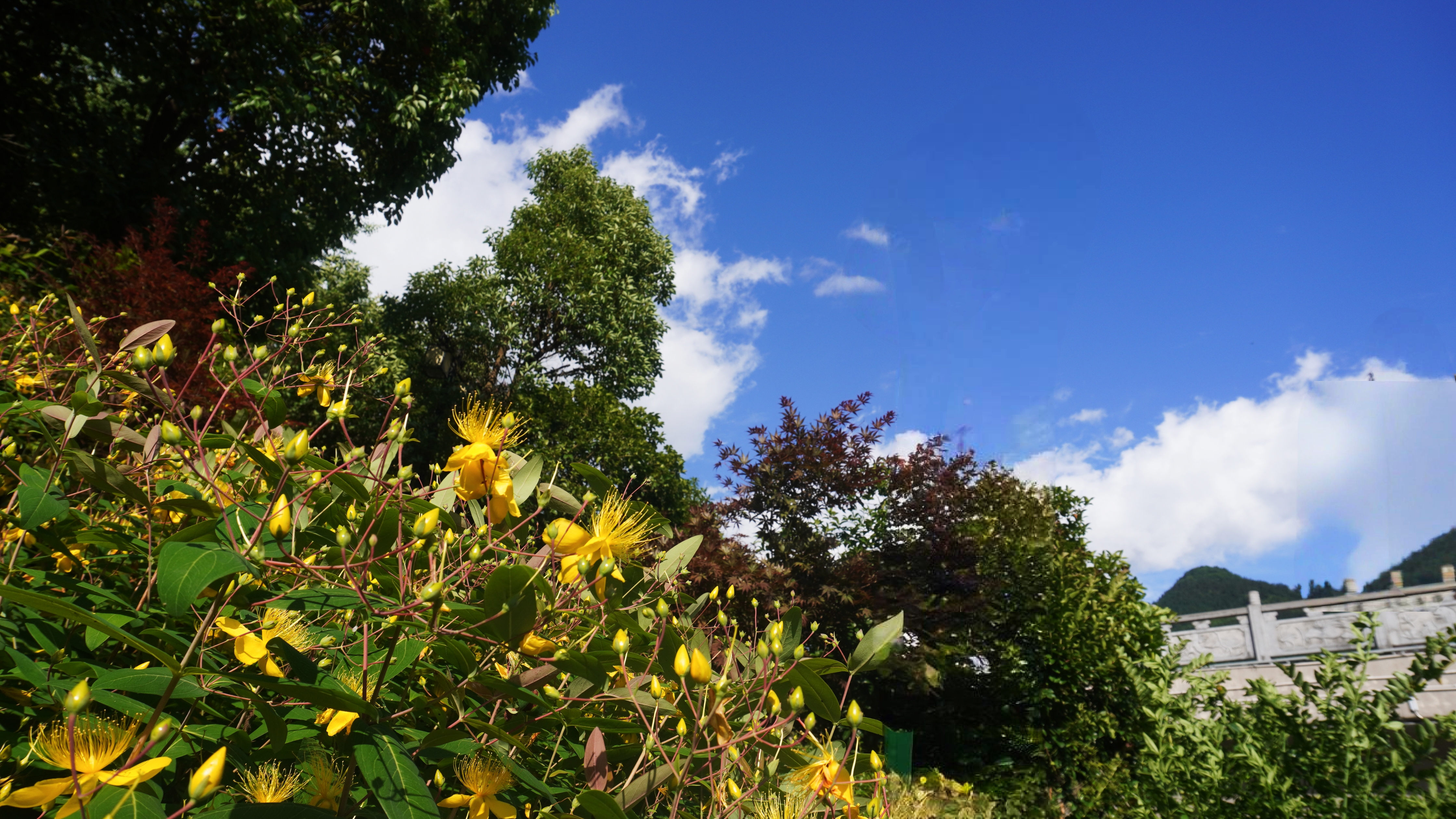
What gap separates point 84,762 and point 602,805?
527mm

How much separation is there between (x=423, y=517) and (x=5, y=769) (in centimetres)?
62

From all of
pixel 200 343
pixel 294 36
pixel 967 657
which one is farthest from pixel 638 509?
pixel 294 36

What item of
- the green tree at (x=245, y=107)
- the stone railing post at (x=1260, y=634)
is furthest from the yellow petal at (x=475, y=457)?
the stone railing post at (x=1260, y=634)

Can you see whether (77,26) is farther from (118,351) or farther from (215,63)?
(118,351)

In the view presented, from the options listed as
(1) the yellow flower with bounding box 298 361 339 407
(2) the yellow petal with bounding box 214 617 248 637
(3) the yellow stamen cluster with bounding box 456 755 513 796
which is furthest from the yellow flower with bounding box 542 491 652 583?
Answer: (1) the yellow flower with bounding box 298 361 339 407

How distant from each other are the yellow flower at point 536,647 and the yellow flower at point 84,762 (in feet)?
1.35

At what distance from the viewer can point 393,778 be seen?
769 mm

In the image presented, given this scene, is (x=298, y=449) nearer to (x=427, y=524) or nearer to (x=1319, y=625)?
(x=427, y=524)

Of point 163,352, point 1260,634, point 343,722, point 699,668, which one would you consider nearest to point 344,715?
point 343,722

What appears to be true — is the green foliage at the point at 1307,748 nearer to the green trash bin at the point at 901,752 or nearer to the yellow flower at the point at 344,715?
the yellow flower at the point at 344,715

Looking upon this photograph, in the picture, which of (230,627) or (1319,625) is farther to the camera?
(1319,625)

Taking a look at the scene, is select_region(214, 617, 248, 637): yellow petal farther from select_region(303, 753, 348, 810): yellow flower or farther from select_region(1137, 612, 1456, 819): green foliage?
select_region(1137, 612, 1456, 819): green foliage

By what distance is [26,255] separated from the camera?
18.6 feet

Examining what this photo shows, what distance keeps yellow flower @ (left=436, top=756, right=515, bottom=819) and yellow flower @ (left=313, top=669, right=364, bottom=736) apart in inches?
6.3
